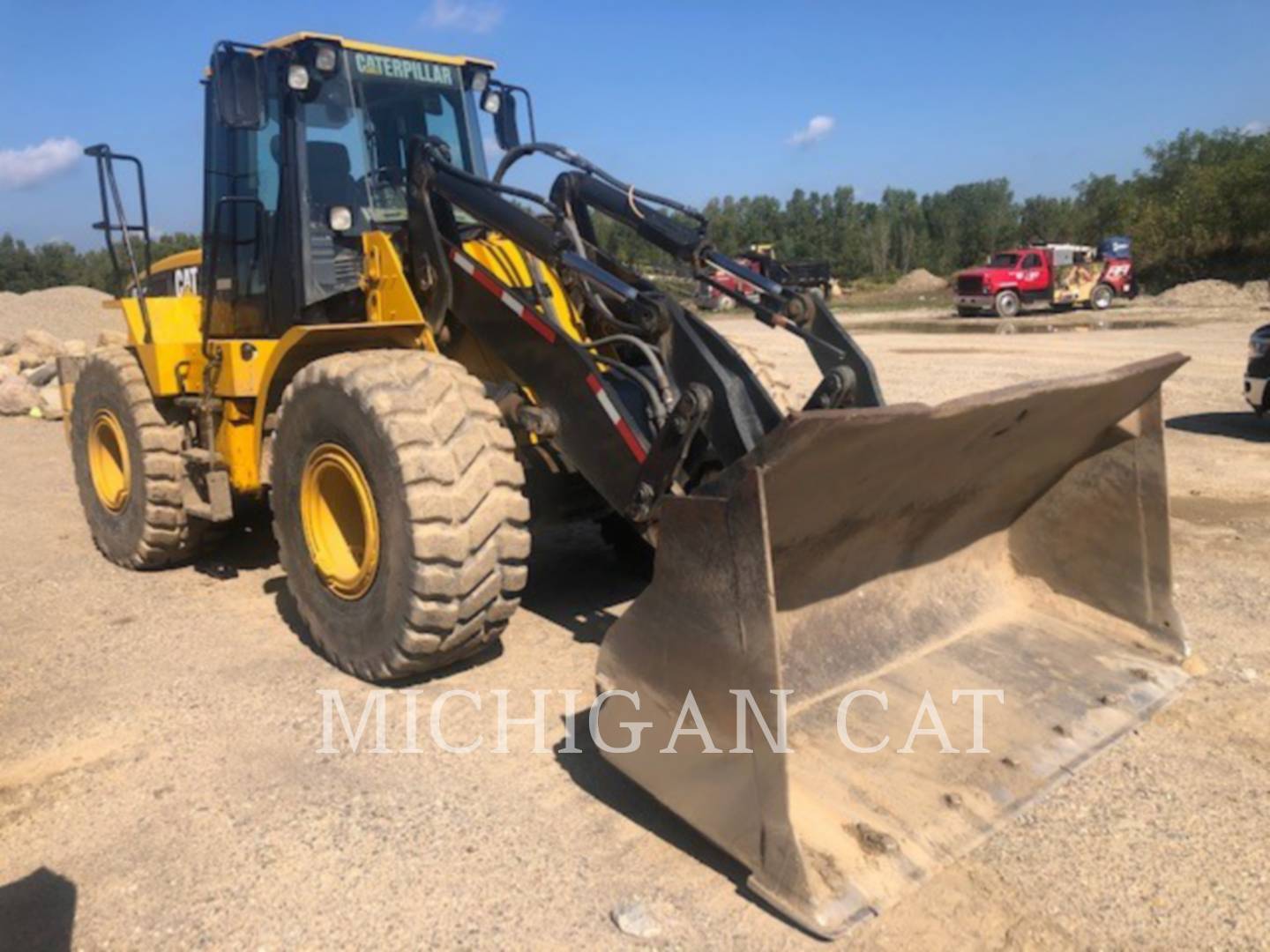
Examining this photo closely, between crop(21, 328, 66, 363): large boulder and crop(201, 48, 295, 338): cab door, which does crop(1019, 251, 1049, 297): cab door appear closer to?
crop(21, 328, 66, 363): large boulder

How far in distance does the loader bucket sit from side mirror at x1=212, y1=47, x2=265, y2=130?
117 inches

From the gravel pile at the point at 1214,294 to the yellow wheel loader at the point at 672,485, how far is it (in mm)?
33715

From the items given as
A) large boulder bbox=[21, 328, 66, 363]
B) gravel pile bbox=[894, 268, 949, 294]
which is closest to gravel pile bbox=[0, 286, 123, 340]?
large boulder bbox=[21, 328, 66, 363]

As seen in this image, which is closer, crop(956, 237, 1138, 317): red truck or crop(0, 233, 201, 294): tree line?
crop(956, 237, 1138, 317): red truck

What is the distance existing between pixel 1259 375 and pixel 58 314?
78.5ft

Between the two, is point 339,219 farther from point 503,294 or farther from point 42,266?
point 42,266

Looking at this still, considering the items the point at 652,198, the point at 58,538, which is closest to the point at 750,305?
the point at 652,198

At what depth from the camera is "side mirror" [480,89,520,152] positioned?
19.8ft

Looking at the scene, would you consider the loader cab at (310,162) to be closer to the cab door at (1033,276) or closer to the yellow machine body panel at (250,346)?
the yellow machine body panel at (250,346)

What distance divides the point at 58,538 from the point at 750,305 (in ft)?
18.6

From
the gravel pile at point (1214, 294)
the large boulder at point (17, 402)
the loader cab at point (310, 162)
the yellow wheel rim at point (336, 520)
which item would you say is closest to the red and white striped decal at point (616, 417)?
the yellow wheel rim at point (336, 520)

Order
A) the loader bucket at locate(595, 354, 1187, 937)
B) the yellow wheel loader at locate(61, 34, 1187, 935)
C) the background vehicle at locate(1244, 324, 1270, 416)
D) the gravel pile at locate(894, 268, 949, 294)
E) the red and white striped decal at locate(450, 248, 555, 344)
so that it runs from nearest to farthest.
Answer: the loader bucket at locate(595, 354, 1187, 937)
the yellow wheel loader at locate(61, 34, 1187, 935)
the red and white striped decal at locate(450, 248, 555, 344)
the background vehicle at locate(1244, 324, 1270, 416)
the gravel pile at locate(894, 268, 949, 294)

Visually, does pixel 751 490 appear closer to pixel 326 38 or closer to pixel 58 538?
pixel 326 38

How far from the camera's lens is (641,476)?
393 centimetres
